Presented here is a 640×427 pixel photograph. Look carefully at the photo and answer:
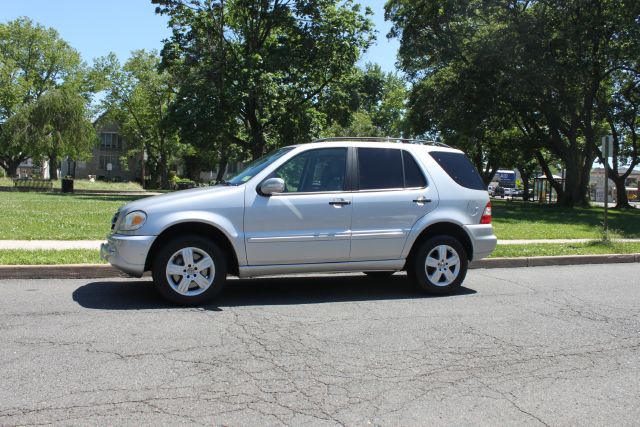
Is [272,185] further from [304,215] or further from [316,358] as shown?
[316,358]

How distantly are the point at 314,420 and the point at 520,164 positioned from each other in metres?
57.5

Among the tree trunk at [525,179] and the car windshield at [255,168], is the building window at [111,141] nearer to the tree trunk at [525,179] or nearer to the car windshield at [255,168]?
the tree trunk at [525,179]

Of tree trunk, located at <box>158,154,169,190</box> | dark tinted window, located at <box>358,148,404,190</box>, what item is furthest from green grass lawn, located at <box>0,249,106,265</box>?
tree trunk, located at <box>158,154,169,190</box>

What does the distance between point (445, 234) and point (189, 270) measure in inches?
133

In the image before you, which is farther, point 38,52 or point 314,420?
point 38,52

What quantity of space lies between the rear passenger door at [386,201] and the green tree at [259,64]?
77.2 feet

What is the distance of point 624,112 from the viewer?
33812 mm

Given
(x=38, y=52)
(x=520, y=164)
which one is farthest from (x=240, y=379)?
(x=38, y=52)

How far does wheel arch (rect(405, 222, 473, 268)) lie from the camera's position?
752 centimetres

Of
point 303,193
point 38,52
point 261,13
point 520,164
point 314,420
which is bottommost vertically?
point 314,420

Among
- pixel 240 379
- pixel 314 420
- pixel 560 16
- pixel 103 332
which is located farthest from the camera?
pixel 560 16

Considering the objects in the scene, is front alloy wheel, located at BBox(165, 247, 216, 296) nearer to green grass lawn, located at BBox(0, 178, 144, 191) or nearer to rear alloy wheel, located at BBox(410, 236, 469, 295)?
rear alloy wheel, located at BBox(410, 236, 469, 295)

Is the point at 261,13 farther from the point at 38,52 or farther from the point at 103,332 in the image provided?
the point at 38,52

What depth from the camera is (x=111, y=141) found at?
8325 centimetres
